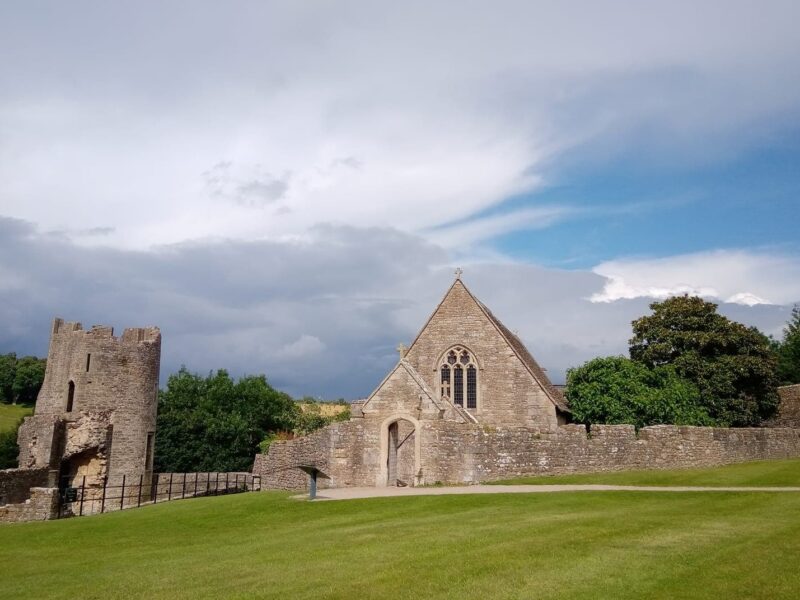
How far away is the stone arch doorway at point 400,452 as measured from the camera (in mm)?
26527

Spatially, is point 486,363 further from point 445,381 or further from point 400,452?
point 400,452

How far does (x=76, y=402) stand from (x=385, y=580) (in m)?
31.6

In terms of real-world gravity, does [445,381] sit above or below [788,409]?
above

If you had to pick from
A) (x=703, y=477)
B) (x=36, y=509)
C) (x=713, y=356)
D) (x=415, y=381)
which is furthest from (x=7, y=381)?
(x=703, y=477)

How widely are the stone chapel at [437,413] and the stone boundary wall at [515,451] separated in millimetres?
44

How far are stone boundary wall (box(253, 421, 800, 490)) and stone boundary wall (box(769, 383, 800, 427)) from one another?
1626cm

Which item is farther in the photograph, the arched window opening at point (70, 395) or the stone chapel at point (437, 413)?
the arched window opening at point (70, 395)

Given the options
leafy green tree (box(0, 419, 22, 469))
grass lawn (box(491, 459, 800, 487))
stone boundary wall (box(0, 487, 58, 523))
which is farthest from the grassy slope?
leafy green tree (box(0, 419, 22, 469))

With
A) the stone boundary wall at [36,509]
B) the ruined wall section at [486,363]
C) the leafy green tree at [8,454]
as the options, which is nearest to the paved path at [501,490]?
the stone boundary wall at [36,509]

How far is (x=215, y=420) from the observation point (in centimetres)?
5128

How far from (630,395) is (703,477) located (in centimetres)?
1079

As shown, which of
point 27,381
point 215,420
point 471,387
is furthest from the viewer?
point 27,381

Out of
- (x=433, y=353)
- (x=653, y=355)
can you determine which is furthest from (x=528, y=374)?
(x=653, y=355)

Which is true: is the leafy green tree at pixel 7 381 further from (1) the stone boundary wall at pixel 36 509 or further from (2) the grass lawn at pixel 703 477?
(2) the grass lawn at pixel 703 477
